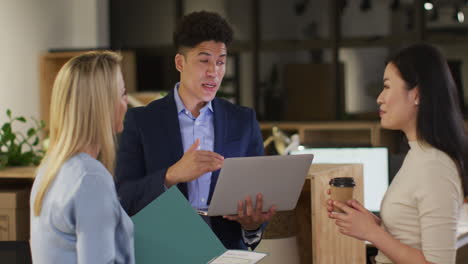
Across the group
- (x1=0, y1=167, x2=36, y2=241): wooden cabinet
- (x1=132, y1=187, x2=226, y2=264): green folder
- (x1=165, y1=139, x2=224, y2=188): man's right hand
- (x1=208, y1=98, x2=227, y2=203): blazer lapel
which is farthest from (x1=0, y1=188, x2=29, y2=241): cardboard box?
(x1=132, y1=187, x2=226, y2=264): green folder

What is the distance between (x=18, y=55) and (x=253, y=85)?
98.6 inches

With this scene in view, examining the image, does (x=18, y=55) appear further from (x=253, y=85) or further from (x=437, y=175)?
(x=437, y=175)

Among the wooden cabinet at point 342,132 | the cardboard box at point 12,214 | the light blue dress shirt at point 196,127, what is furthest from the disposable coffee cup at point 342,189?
the wooden cabinet at point 342,132

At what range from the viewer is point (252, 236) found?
220 cm

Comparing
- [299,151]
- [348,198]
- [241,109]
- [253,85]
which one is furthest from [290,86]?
[348,198]

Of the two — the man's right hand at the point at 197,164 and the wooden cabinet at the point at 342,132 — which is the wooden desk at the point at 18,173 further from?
the wooden cabinet at the point at 342,132

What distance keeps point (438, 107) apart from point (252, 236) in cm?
79

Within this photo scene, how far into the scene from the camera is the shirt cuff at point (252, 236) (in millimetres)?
2189

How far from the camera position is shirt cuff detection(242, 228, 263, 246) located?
219cm

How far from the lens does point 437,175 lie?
165cm

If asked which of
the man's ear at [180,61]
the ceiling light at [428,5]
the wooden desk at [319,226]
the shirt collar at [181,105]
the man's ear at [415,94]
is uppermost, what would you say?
the ceiling light at [428,5]

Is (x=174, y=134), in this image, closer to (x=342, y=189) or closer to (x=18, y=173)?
(x=342, y=189)

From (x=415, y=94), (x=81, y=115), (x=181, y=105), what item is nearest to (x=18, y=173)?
(x=181, y=105)

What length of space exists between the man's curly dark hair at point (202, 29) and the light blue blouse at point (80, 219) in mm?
840
